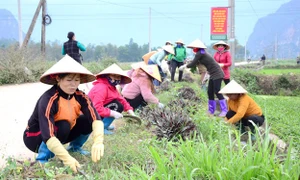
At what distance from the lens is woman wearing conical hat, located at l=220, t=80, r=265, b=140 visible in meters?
5.30

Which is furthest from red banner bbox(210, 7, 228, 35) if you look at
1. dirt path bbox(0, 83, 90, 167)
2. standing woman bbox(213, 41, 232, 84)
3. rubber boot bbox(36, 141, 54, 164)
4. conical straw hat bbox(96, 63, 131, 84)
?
rubber boot bbox(36, 141, 54, 164)

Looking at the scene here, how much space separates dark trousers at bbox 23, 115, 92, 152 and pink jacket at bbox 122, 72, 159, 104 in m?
2.11

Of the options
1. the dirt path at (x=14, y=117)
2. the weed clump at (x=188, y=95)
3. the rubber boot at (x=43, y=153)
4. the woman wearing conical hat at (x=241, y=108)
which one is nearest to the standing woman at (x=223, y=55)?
the weed clump at (x=188, y=95)

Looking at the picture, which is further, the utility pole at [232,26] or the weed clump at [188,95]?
the utility pole at [232,26]

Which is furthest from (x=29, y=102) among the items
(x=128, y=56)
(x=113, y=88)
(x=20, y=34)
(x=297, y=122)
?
(x=128, y=56)

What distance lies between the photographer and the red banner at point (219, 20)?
16750 mm

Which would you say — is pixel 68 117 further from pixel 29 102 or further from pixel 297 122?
pixel 297 122

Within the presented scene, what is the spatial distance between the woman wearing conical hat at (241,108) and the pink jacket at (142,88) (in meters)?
1.13

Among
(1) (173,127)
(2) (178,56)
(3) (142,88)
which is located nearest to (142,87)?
(3) (142,88)

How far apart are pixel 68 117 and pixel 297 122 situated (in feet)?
20.6

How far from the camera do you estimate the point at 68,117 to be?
3150mm

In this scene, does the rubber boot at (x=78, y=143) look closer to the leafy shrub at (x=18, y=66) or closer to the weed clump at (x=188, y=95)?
the weed clump at (x=188, y=95)

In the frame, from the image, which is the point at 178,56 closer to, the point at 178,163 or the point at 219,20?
the point at 219,20

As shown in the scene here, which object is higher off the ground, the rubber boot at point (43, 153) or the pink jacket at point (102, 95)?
the pink jacket at point (102, 95)
